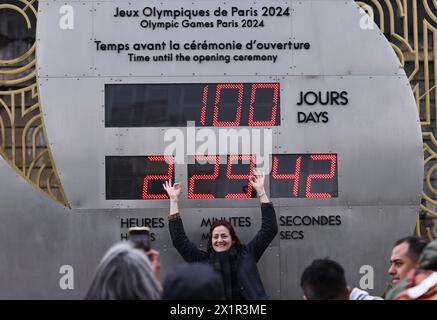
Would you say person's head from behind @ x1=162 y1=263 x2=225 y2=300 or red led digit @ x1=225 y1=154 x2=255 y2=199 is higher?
red led digit @ x1=225 y1=154 x2=255 y2=199

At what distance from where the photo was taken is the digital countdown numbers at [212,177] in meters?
8.41

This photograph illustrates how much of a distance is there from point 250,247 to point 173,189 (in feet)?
2.96

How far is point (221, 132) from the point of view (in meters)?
8.45

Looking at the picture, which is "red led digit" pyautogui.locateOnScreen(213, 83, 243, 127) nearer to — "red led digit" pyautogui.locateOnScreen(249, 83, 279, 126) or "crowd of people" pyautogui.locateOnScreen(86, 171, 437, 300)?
"red led digit" pyautogui.locateOnScreen(249, 83, 279, 126)

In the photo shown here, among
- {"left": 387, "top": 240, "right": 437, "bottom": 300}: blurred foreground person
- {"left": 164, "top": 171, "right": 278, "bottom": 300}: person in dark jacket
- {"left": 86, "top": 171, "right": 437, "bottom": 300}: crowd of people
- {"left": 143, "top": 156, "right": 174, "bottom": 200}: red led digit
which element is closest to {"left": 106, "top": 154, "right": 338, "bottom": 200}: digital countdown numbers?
{"left": 143, "top": 156, "right": 174, "bottom": 200}: red led digit

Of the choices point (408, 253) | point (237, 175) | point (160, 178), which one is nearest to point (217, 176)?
point (237, 175)

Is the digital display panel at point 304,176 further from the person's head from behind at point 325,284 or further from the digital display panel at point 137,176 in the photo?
the person's head from behind at point 325,284

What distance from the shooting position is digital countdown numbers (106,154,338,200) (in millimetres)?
8414

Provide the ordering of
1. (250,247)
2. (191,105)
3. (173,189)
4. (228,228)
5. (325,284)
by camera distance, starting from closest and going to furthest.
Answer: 1. (325,284)
2. (228,228)
3. (250,247)
4. (173,189)
5. (191,105)

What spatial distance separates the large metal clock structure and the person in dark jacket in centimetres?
23

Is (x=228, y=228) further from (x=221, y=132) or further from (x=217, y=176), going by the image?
(x=221, y=132)
